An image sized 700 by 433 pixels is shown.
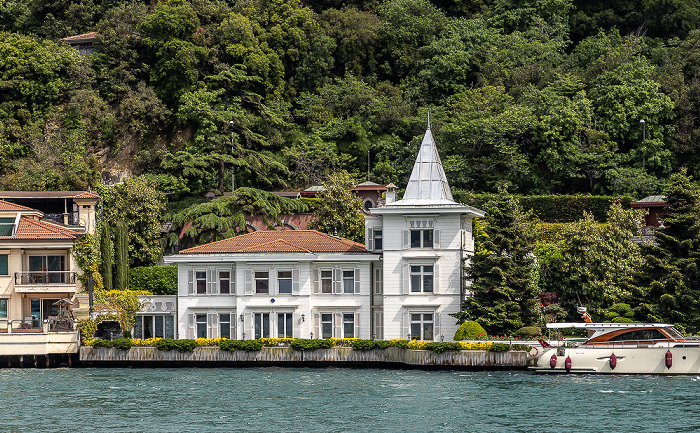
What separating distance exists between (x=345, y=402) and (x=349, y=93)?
50.2m

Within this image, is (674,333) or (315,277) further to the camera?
(315,277)

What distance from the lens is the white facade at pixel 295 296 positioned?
212ft

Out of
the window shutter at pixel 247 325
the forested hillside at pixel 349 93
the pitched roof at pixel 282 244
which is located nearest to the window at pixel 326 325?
the pitched roof at pixel 282 244

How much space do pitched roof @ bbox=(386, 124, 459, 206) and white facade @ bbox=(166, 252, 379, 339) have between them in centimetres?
395

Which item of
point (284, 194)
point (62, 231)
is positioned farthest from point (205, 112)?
point (62, 231)

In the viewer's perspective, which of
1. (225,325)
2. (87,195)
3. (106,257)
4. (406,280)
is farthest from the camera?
(87,195)

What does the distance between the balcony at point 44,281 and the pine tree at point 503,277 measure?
23100 mm

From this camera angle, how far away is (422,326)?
63.0m

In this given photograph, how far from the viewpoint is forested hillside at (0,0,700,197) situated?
83188 mm

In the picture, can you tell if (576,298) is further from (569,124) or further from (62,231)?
(62,231)

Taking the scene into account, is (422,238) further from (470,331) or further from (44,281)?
(44,281)

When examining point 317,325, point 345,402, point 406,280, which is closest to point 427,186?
point 406,280

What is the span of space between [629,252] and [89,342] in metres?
29.6

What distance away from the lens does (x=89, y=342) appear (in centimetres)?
6300
